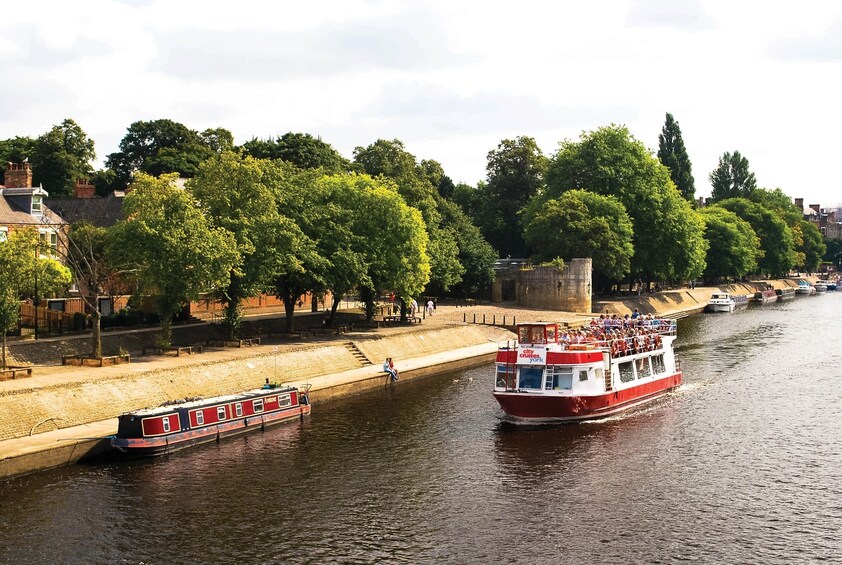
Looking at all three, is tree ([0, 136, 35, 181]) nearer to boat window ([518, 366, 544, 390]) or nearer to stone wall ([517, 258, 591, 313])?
stone wall ([517, 258, 591, 313])

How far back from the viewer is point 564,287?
127 metres

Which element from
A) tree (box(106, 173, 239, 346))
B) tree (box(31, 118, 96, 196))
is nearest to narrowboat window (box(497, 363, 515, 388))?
tree (box(106, 173, 239, 346))

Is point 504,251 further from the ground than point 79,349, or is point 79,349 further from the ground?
point 504,251

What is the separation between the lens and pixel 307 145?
150500 mm

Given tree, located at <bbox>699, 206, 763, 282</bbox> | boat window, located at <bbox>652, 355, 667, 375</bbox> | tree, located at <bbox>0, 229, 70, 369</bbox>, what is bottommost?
boat window, located at <bbox>652, 355, 667, 375</bbox>

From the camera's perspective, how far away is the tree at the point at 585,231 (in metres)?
130

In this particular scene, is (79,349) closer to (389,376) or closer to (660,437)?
(389,376)

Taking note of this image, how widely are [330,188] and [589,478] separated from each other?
51448 millimetres

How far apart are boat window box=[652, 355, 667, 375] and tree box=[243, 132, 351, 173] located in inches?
3224

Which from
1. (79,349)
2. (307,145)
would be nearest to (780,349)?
(79,349)

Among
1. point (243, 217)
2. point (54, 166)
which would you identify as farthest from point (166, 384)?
point (54, 166)

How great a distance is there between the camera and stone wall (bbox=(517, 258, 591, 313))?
417ft

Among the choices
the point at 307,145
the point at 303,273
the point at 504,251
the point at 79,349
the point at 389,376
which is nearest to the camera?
the point at 79,349

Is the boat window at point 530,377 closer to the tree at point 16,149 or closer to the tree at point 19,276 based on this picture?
the tree at point 19,276
